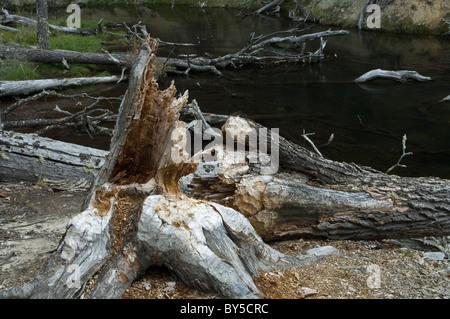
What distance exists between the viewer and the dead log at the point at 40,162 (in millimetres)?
6973

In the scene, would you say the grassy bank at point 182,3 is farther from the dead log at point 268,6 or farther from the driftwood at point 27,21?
the driftwood at point 27,21

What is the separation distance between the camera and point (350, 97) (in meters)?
13.7

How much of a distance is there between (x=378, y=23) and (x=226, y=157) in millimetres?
20305

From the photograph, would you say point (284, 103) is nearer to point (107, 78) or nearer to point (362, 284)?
point (107, 78)

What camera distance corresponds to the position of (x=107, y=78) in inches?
564

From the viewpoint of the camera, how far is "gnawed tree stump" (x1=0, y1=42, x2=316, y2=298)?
3.36 metres

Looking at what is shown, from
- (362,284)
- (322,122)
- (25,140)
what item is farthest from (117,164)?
(322,122)

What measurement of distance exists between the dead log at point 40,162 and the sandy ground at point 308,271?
3.64ft

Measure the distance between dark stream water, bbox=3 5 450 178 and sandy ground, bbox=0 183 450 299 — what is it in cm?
436

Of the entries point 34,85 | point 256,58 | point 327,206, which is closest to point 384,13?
point 256,58

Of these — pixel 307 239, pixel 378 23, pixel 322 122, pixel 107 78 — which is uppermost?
pixel 378 23

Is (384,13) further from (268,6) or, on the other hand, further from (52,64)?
(52,64)

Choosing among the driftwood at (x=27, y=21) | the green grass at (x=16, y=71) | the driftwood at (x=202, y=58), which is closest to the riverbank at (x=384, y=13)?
the driftwood at (x=202, y=58)

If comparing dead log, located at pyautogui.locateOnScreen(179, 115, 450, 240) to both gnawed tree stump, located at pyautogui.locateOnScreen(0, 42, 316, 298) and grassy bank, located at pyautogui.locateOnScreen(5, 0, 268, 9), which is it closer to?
gnawed tree stump, located at pyautogui.locateOnScreen(0, 42, 316, 298)
